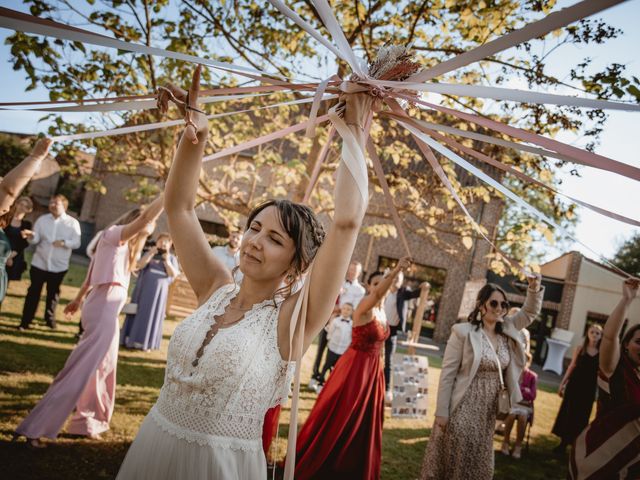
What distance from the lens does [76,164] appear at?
7051 mm

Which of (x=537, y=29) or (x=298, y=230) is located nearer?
(x=537, y=29)

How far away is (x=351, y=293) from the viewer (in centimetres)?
782

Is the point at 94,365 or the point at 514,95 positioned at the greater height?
the point at 514,95

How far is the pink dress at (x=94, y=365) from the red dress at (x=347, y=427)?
6.77 feet

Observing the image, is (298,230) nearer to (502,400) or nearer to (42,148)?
(42,148)

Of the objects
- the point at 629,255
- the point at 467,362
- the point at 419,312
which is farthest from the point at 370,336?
the point at 629,255

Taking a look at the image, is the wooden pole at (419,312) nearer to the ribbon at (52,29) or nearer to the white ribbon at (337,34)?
the white ribbon at (337,34)

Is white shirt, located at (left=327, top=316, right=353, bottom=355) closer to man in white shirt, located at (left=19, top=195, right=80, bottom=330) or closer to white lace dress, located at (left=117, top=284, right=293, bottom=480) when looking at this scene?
man in white shirt, located at (left=19, top=195, right=80, bottom=330)

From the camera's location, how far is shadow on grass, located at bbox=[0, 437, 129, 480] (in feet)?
10.5

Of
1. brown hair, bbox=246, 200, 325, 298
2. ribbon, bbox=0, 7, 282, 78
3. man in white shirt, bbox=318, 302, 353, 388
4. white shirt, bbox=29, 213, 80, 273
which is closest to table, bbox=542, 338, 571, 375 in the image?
man in white shirt, bbox=318, 302, 353, 388

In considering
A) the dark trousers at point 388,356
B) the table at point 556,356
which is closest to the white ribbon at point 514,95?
the dark trousers at point 388,356

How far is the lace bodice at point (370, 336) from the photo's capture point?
15.2 feet

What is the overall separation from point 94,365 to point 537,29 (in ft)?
13.8

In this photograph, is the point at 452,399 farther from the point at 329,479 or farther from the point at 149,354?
the point at 149,354
